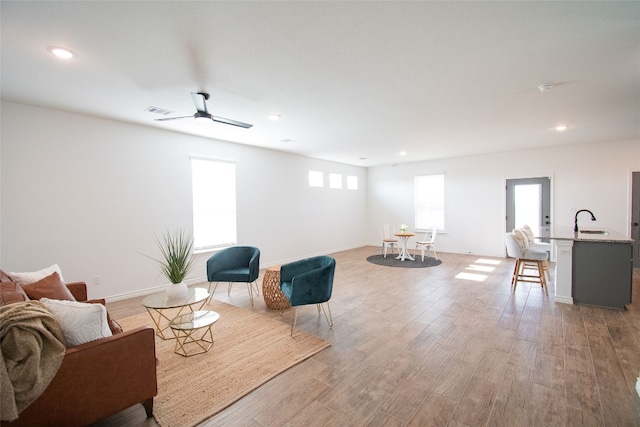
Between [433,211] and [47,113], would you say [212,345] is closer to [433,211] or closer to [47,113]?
[47,113]

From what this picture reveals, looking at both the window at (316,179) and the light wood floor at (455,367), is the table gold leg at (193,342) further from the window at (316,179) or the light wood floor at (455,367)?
the window at (316,179)

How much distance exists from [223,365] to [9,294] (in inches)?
63.4

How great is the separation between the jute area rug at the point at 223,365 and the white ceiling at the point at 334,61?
2702 mm

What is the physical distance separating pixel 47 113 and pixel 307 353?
4437 mm

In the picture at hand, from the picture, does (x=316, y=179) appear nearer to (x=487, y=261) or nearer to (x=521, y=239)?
(x=487, y=261)

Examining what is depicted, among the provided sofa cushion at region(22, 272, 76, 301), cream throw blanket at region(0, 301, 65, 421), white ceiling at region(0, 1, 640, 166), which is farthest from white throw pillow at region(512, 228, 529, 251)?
sofa cushion at region(22, 272, 76, 301)

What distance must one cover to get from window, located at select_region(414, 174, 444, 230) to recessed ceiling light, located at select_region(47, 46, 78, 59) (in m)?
7.87

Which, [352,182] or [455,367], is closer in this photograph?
[455,367]

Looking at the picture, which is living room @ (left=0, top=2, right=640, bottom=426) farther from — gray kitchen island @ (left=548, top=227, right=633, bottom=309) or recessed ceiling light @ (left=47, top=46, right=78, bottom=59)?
gray kitchen island @ (left=548, top=227, right=633, bottom=309)

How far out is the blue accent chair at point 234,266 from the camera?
405 centimetres

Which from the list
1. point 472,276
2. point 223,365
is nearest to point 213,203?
point 223,365

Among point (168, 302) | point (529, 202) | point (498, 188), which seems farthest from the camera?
point (498, 188)

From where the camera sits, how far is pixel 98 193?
413 cm

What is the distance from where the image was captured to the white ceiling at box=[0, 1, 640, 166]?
196cm
